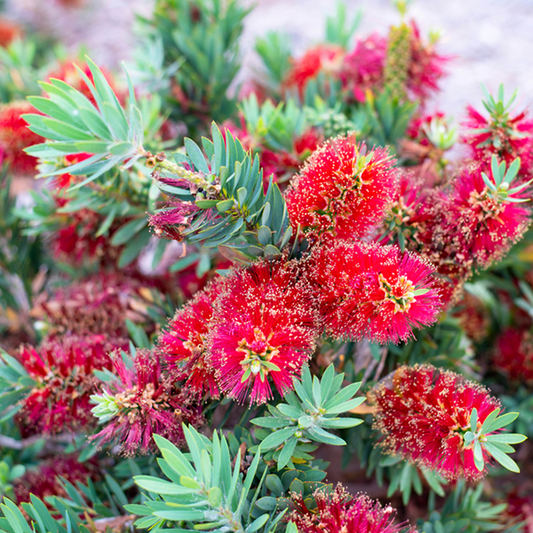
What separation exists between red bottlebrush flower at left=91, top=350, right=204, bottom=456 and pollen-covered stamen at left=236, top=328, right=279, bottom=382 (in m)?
0.12

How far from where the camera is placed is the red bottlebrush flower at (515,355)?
0.72 metres

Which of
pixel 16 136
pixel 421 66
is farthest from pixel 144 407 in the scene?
pixel 421 66

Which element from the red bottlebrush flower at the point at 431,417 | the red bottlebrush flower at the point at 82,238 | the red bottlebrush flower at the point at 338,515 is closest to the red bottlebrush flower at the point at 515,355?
the red bottlebrush flower at the point at 431,417

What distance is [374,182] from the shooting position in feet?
1.35

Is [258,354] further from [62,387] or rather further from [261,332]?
[62,387]

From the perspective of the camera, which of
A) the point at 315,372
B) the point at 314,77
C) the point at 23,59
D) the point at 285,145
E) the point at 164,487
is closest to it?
the point at 164,487

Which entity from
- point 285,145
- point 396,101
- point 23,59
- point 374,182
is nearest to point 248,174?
point 374,182

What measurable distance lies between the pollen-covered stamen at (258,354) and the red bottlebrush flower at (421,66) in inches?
22.0

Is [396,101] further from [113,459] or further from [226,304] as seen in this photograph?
[113,459]

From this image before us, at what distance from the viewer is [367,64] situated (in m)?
0.76

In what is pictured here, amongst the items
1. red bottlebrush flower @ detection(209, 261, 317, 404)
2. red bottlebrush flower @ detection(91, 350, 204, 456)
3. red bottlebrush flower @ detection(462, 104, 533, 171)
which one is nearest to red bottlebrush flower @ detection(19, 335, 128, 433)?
red bottlebrush flower @ detection(91, 350, 204, 456)

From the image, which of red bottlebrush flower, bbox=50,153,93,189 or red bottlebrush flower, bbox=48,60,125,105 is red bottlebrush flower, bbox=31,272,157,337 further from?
red bottlebrush flower, bbox=48,60,125,105

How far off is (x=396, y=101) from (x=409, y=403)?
0.43 meters

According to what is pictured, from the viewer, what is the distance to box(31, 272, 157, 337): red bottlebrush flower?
0.65 meters
